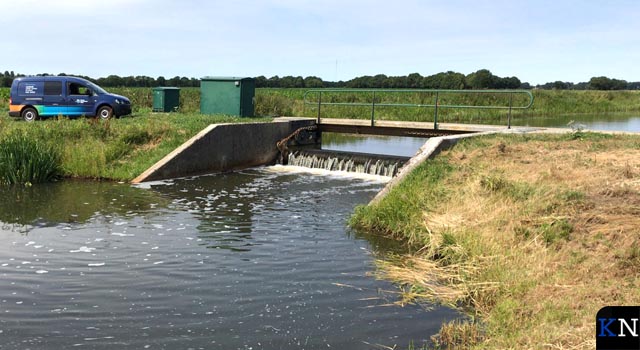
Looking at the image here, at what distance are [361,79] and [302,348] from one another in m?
81.2

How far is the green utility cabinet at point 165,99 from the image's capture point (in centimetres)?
2752

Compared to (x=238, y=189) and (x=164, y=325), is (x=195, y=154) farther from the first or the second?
(x=164, y=325)

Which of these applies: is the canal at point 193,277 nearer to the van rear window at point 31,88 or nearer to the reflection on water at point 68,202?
the reflection on water at point 68,202

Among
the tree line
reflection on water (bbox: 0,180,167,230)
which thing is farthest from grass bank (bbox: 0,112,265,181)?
the tree line

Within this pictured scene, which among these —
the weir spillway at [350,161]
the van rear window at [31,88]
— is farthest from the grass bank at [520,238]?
the van rear window at [31,88]

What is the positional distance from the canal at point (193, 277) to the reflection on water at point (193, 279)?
2 cm

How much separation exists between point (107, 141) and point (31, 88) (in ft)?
22.2

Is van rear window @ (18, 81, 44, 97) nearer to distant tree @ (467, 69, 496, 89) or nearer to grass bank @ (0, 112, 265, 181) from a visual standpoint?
grass bank @ (0, 112, 265, 181)

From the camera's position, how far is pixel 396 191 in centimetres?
1259

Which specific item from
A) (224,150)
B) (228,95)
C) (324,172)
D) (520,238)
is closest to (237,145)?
(224,150)

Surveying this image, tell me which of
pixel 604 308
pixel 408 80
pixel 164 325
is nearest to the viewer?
pixel 604 308

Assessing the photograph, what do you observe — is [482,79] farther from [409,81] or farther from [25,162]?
[25,162]

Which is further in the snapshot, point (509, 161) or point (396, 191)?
point (509, 161)

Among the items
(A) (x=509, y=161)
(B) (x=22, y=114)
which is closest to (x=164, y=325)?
(A) (x=509, y=161)
